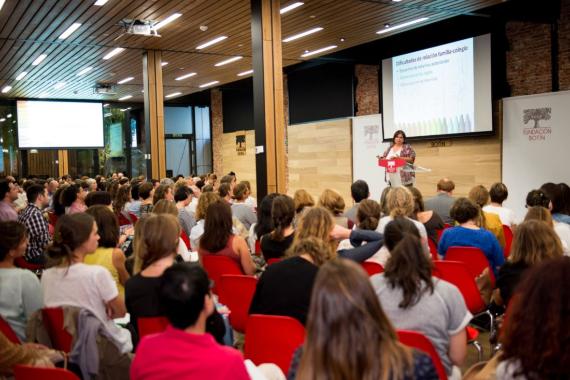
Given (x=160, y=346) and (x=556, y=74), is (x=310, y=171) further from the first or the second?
(x=160, y=346)

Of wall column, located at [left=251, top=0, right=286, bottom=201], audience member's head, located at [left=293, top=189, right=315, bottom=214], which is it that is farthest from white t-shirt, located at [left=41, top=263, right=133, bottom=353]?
wall column, located at [left=251, top=0, right=286, bottom=201]

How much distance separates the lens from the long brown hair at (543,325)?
169cm

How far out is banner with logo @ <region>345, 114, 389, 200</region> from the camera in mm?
15273

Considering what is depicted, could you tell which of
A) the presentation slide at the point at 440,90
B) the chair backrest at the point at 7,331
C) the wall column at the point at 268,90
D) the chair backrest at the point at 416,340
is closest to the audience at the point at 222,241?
the chair backrest at the point at 7,331

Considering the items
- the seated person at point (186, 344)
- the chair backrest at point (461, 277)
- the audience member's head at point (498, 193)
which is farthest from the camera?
the audience member's head at point (498, 193)

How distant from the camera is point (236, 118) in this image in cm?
2209

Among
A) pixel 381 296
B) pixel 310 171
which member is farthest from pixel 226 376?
pixel 310 171

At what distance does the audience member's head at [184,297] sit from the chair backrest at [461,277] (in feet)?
8.02

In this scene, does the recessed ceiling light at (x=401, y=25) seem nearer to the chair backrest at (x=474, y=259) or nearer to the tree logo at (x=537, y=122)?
the tree logo at (x=537, y=122)

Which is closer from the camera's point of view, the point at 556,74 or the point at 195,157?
the point at 556,74

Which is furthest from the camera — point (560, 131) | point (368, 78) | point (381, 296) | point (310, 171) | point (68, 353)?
point (310, 171)

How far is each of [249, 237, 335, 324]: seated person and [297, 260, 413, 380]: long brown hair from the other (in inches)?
A: 50.8

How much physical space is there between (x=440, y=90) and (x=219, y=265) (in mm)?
9646

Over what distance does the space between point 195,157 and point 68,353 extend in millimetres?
21915
